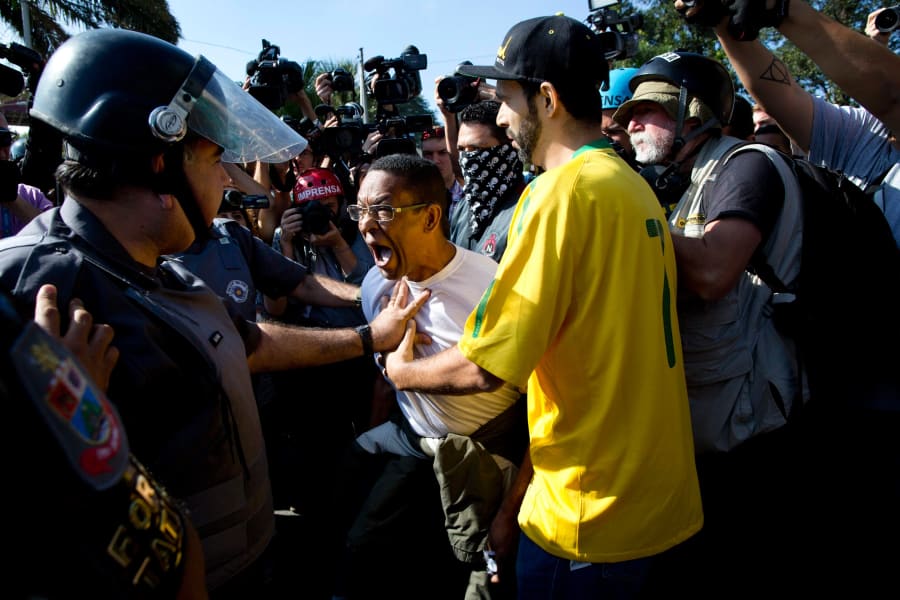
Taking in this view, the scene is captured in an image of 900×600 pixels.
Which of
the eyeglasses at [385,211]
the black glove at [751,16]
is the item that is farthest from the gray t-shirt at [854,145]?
the eyeglasses at [385,211]

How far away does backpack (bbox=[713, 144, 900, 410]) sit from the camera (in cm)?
219

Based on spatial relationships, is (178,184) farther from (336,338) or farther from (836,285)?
(836,285)

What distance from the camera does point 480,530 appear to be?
Result: 2332 millimetres

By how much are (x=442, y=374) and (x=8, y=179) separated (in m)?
2.77

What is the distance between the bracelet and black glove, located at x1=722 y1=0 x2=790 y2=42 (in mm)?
1724

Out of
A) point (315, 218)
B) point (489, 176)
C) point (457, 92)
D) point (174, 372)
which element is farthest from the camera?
point (457, 92)

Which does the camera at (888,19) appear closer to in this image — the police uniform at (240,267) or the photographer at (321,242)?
the photographer at (321,242)

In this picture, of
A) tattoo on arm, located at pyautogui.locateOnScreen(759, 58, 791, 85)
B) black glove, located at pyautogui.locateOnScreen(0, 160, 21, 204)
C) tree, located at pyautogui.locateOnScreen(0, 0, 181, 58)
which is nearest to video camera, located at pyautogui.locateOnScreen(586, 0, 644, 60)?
tattoo on arm, located at pyautogui.locateOnScreen(759, 58, 791, 85)

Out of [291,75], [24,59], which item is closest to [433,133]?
[291,75]

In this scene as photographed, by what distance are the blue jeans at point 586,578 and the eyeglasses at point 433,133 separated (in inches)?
158

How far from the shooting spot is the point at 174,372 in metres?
1.49

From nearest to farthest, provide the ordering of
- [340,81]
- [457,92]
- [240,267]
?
1. [240,267]
2. [457,92]
3. [340,81]

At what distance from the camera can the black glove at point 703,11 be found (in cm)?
209

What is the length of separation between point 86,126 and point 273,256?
1939mm
